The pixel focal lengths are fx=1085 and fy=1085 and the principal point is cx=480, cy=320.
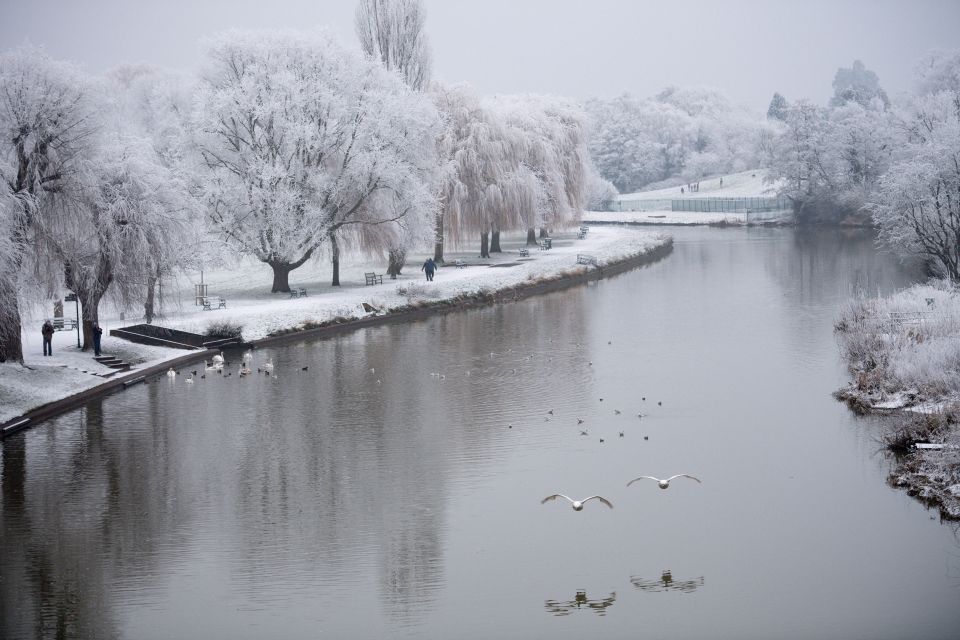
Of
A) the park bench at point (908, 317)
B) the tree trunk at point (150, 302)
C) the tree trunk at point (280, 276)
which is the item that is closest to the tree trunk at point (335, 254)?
the tree trunk at point (280, 276)

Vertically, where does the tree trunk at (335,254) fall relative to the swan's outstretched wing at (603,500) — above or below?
above

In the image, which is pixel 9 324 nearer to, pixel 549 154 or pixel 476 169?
pixel 476 169

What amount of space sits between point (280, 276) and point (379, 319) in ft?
20.3

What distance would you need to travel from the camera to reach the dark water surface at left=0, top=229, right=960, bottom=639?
1811 cm

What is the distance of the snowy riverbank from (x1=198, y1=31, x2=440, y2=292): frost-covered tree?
22890 millimetres

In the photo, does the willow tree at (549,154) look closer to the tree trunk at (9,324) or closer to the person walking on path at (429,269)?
the person walking on path at (429,269)

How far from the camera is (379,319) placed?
49.2 meters

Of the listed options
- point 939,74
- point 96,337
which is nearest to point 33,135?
point 96,337

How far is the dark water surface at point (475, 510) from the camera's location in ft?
59.4

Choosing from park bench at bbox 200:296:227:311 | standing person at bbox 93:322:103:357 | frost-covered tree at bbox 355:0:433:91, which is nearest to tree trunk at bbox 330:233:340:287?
park bench at bbox 200:296:227:311

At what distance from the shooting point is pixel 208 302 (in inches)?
1848

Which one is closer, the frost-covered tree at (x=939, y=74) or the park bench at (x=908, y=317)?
the park bench at (x=908, y=317)

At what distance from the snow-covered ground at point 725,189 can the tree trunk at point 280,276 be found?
9478cm

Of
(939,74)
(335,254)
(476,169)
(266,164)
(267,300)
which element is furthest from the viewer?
(939,74)
